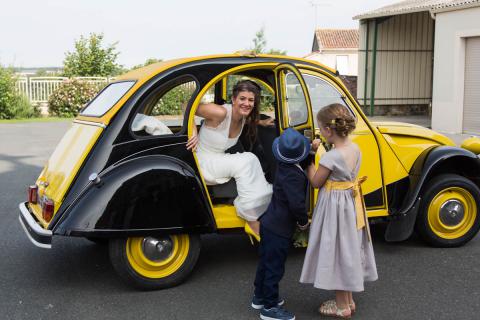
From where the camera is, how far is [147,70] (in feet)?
16.2

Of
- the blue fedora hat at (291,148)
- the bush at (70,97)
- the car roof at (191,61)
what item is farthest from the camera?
the bush at (70,97)

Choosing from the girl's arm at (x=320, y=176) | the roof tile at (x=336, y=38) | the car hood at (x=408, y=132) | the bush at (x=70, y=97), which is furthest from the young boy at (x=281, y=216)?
the roof tile at (x=336, y=38)

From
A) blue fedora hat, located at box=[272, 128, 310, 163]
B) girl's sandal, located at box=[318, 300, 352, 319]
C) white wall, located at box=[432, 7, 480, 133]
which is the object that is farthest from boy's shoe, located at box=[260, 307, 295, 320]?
white wall, located at box=[432, 7, 480, 133]

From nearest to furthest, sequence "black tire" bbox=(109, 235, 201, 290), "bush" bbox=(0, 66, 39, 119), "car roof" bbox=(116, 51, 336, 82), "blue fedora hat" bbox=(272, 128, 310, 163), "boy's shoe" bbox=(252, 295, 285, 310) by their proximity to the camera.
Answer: "blue fedora hat" bbox=(272, 128, 310, 163)
"boy's shoe" bbox=(252, 295, 285, 310)
"black tire" bbox=(109, 235, 201, 290)
"car roof" bbox=(116, 51, 336, 82)
"bush" bbox=(0, 66, 39, 119)

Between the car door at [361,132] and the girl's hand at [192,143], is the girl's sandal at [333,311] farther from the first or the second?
the girl's hand at [192,143]

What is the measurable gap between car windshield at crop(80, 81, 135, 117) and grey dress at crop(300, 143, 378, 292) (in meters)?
1.84

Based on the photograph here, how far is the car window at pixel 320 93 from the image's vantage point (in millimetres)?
5051

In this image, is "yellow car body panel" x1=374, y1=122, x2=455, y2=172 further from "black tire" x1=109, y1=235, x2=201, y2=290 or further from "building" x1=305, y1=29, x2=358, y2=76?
"building" x1=305, y1=29, x2=358, y2=76

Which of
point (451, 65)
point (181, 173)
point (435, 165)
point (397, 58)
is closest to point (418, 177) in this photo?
point (435, 165)

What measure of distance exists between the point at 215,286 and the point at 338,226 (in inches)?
48.8

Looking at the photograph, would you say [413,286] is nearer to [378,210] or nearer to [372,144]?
[378,210]

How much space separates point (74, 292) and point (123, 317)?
0.67 meters

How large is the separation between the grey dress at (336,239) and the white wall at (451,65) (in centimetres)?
1336

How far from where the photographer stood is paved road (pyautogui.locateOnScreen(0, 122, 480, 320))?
413 cm
